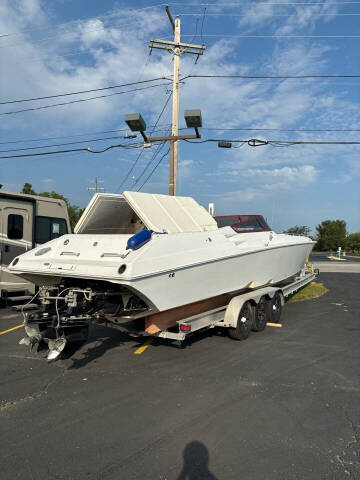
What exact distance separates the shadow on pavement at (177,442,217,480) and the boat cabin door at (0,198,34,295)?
705cm

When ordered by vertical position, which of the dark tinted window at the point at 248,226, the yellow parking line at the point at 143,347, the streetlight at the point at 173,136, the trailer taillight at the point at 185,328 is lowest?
the yellow parking line at the point at 143,347

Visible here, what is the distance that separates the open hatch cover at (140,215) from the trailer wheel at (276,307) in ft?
8.10

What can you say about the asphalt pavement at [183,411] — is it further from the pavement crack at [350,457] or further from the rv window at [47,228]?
the rv window at [47,228]

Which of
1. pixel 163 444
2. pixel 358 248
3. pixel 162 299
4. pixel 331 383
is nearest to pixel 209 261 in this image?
pixel 162 299

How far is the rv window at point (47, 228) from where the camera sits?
31.9 feet

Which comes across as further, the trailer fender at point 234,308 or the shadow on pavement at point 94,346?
the trailer fender at point 234,308

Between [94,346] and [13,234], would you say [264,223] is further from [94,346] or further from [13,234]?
[13,234]

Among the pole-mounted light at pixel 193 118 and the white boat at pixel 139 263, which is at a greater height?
the pole-mounted light at pixel 193 118

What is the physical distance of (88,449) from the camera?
293 centimetres

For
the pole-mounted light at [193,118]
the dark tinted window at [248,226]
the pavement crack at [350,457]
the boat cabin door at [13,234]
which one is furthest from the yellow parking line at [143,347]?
the pole-mounted light at [193,118]

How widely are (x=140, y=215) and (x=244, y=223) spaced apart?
8.93ft

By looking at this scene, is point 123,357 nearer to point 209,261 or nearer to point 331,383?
point 209,261

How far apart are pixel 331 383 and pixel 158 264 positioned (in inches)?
104

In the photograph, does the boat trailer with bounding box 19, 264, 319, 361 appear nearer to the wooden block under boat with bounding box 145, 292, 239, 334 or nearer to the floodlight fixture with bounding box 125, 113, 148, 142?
the wooden block under boat with bounding box 145, 292, 239, 334
